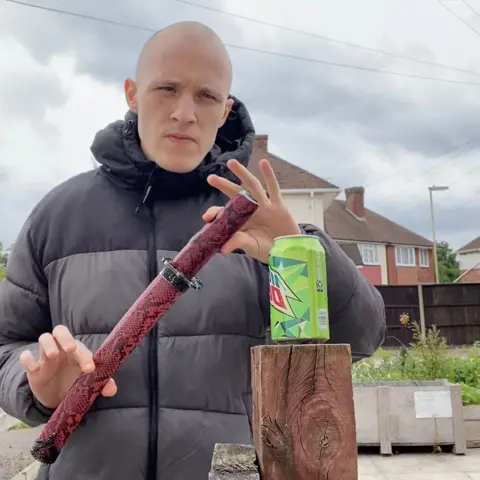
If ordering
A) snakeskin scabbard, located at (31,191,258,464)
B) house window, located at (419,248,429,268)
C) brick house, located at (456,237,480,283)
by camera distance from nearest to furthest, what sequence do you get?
snakeskin scabbard, located at (31,191,258,464) → house window, located at (419,248,429,268) → brick house, located at (456,237,480,283)

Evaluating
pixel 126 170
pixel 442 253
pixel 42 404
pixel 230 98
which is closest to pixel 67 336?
pixel 42 404

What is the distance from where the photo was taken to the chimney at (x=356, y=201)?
29759 mm

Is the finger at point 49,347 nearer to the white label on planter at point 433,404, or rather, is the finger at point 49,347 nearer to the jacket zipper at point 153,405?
the jacket zipper at point 153,405

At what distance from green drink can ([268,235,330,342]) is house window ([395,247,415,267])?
1188 inches

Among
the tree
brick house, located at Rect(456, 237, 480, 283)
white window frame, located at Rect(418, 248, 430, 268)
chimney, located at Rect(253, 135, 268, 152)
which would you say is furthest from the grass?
the tree

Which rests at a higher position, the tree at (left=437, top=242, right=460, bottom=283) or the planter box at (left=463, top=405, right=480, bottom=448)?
the tree at (left=437, top=242, right=460, bottom=283)

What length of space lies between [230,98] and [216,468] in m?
0.95

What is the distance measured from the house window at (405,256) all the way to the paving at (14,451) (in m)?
26.9

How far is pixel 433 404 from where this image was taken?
4645 millimetres

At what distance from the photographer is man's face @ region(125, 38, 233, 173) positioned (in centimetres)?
Answer: 115

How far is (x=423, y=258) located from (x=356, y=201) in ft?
20.2

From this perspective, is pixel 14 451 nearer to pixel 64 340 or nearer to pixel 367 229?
pixel 64 340

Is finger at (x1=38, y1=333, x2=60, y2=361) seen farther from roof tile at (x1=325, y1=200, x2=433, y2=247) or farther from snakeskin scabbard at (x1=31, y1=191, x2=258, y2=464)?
roof tile at (x1=325, y1=200, x2=433, y2=247)

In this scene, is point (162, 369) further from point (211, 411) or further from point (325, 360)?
point (325, 360)
